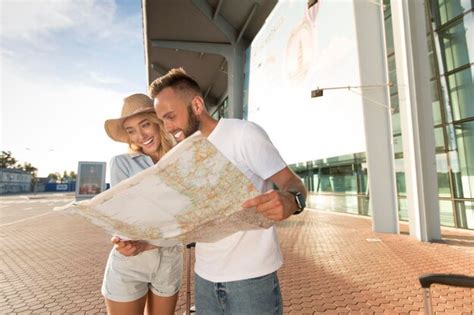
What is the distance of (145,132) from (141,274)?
859 mm

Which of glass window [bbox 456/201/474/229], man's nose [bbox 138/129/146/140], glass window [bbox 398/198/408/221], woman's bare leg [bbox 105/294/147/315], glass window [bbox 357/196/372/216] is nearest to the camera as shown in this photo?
woman's bare leg [bbox 105/294/147/315]

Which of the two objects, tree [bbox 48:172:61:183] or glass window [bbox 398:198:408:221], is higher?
tree [bbox 48:172:61:183]

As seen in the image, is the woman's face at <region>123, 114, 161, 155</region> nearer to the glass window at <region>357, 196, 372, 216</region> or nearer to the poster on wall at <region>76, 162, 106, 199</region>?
the glass window at <region>357, 196, 372, 216</region>

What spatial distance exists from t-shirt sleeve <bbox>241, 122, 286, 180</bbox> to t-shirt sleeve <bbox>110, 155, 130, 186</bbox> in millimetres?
876

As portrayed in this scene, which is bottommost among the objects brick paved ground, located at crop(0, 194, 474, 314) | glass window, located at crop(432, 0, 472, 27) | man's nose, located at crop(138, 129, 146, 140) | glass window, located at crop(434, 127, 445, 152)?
brick paved ground, located at crop(0, 194, 474, 314)

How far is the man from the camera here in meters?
1.25

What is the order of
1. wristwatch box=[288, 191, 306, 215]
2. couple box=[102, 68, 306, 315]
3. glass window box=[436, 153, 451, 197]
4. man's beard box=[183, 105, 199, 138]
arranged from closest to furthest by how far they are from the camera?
wristwatch box=[288, 191, 306, 215] → couple box=[102, 68, 306, 315] → man's beard box=[183, 105, 199, 138] → glass window box=[436, 153, 451, 197]

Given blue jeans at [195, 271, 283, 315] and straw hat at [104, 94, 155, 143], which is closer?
blue jeans at [195, 271, 283, 315]

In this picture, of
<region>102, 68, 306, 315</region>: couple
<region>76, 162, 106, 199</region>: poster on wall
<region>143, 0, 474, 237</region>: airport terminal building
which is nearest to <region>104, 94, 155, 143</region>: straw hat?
<region>102, 68, 306, 315</region>: couple

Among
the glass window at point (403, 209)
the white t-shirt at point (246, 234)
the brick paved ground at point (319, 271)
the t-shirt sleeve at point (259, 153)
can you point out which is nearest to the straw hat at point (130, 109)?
the white t-shirt at point (246, 234)

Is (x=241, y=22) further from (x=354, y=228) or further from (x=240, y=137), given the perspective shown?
(x=240, y=137)

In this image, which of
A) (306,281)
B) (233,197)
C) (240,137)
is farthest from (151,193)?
(306,281)

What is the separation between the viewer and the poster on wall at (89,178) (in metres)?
15.4

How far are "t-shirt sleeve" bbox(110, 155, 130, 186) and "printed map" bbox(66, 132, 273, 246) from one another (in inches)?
24.3
